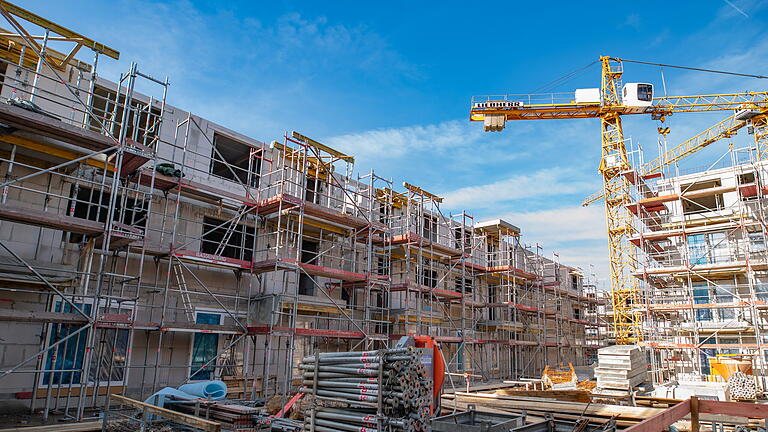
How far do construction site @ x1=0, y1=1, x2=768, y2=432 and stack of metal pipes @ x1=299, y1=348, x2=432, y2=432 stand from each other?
0.12ft

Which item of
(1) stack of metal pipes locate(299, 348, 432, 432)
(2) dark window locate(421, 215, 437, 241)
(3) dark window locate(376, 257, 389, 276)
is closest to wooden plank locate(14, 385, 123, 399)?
(1) stack of metal pipes locate(299, 348, 432, 432)

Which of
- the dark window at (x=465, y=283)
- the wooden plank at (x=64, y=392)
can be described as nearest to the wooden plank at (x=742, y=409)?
the wooden plank at (x=64, y=392)

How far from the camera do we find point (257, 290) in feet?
58.2

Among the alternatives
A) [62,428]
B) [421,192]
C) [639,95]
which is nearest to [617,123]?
[639,95]

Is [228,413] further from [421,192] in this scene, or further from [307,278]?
[421,192]

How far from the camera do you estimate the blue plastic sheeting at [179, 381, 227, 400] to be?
41.1 ft

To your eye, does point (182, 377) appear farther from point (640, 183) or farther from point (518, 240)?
point (640, 183)

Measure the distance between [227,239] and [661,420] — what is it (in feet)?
48.0

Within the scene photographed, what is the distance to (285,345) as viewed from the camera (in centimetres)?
1795

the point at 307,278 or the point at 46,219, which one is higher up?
the point at 46,219

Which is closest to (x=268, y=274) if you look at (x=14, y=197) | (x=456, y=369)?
(x=14, y=197)

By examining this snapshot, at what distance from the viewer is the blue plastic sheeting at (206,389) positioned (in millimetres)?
12516

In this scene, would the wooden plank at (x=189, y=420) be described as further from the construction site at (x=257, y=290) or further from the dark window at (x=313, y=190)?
the dark window at (x=313, y=190)

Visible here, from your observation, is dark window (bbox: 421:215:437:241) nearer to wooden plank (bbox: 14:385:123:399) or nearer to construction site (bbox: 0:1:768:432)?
construction site (bbox: 0:1:768:432)
